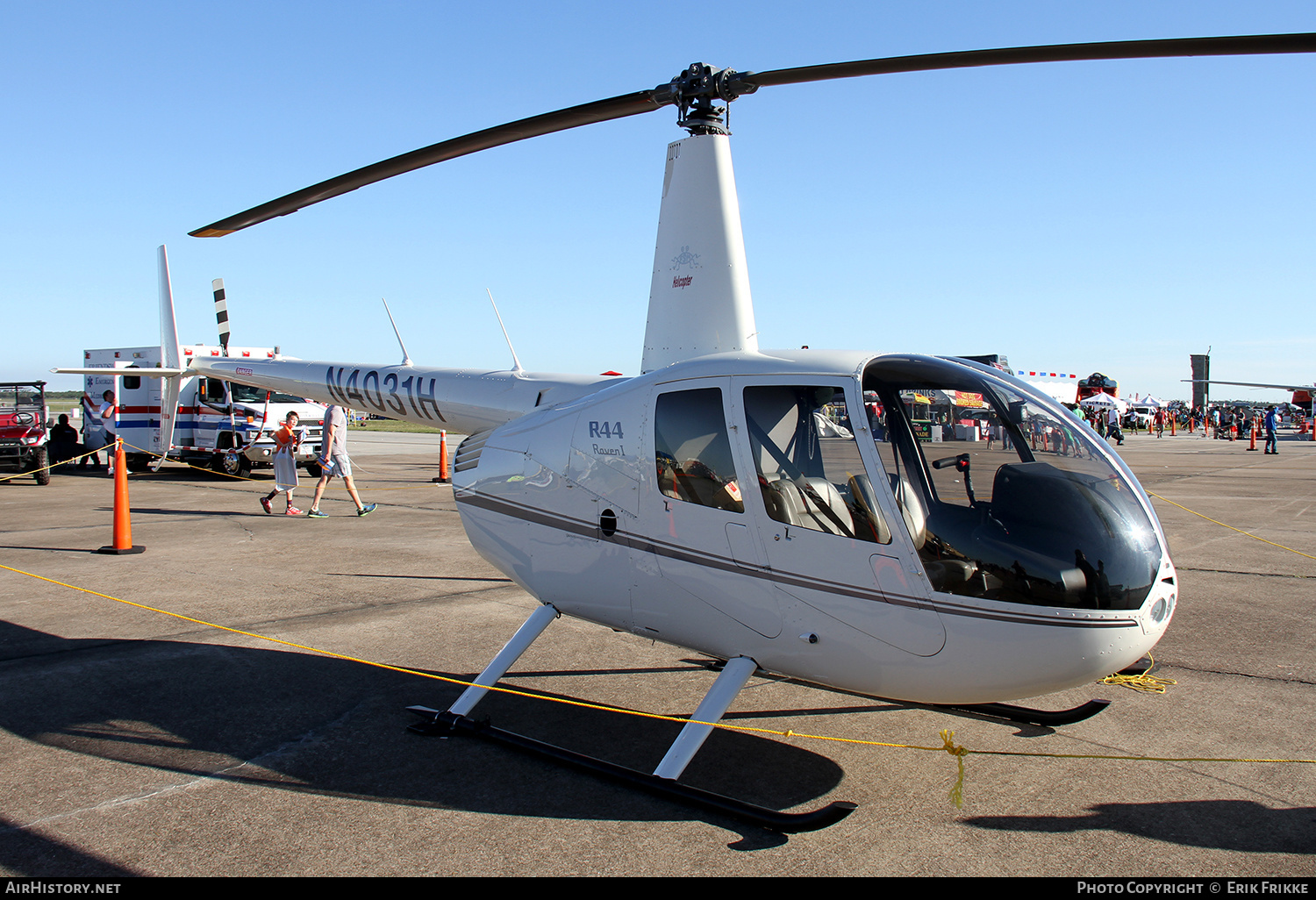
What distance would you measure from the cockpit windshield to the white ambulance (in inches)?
631

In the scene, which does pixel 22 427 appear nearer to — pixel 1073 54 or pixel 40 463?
pixel 40 463

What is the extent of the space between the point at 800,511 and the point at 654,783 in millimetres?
1402

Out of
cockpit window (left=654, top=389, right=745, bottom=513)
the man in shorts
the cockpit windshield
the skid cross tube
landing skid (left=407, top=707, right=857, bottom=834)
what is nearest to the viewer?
the cockpit windshield

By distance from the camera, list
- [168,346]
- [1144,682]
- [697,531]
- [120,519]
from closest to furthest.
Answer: [697,531] < [1144,682] < [120,519] < [168,346]

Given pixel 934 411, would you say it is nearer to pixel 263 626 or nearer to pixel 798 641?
pixel 798 641

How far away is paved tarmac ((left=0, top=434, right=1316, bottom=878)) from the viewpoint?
3.41m

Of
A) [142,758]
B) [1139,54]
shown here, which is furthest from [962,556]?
[142,758]

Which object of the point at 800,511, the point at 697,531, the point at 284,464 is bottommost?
the point at 284,464

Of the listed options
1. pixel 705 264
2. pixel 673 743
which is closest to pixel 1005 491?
pixel 673 743

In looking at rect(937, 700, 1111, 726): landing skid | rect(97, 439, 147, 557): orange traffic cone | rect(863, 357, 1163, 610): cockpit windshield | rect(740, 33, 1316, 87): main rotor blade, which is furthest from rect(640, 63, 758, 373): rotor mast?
rect(97, 439, 147, 557): orange traffic cone

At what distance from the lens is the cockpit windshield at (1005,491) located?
132 inches

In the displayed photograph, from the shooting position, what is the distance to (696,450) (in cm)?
420

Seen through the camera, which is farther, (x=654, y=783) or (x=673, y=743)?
(x=673, y=743)

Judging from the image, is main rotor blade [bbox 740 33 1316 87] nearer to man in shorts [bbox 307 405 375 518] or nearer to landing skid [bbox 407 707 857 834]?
landing skid [bbox 407 707 857 834]
